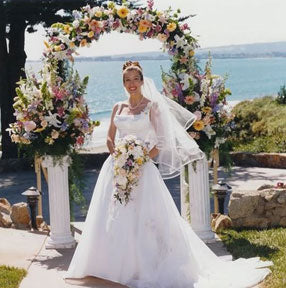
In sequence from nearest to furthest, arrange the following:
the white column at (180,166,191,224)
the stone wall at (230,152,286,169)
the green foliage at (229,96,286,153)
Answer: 1. the white column at (180,166,191,224)
2. the stone wall at (230,152,286,169)
3. the green foliage at (229,96,286,153)

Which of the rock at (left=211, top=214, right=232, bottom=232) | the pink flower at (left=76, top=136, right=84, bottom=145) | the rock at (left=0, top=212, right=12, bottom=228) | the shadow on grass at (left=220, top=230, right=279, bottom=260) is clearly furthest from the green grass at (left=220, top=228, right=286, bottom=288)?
the rock at (left=0, top=212, right=12, bottom=228)

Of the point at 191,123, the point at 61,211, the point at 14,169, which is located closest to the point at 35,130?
the point at 61,211

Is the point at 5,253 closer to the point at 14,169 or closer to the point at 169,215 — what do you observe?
the point at 169,215

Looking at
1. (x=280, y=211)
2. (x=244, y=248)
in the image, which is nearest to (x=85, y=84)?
(x=244, y=248)

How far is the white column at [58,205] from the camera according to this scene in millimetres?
8250

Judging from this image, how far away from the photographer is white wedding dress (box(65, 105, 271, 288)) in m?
6.51

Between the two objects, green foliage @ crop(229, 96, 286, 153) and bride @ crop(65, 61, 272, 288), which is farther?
green foliage @ crop(229, 96, 286, 153)

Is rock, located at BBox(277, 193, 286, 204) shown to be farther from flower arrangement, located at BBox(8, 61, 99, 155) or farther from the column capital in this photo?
the column capital

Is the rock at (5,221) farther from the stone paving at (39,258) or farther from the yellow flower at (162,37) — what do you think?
the yellow flower at (162,37)

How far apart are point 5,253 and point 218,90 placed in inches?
131

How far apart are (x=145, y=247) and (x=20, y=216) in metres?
3.30

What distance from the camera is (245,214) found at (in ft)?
29.0

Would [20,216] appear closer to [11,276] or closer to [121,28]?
[11,276]

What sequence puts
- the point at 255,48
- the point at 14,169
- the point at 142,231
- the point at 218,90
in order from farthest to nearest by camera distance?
1. the point at 255,48
2. the point at 14,169
3. the point at 218,90
4. the point at 142,231
